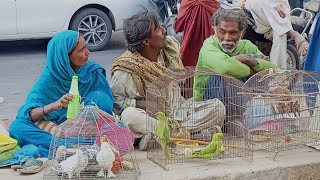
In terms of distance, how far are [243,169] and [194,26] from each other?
2.14m

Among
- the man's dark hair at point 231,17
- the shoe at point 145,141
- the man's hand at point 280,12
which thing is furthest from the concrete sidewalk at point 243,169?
the man's hand at point 280,12

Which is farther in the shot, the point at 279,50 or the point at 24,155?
the point at 279,50

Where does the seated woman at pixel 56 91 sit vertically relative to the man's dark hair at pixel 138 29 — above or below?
below

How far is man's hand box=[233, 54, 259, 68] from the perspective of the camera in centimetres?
414

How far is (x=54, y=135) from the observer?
353cm

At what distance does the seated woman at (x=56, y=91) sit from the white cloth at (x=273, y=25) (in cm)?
259

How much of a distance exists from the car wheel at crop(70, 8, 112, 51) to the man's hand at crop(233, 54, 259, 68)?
526cm

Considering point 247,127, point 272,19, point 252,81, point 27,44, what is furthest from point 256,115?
point 27,44

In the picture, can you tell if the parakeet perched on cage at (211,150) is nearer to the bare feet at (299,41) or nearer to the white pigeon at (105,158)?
→ the white pigeon at (105,158)

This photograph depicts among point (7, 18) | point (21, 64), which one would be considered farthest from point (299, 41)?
point (7, 18)

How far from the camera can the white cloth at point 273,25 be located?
601cm

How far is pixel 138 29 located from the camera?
405 cm

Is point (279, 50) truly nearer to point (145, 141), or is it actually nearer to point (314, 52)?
point (314, 52)

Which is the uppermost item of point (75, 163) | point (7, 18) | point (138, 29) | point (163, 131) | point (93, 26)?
point (138, 29)
